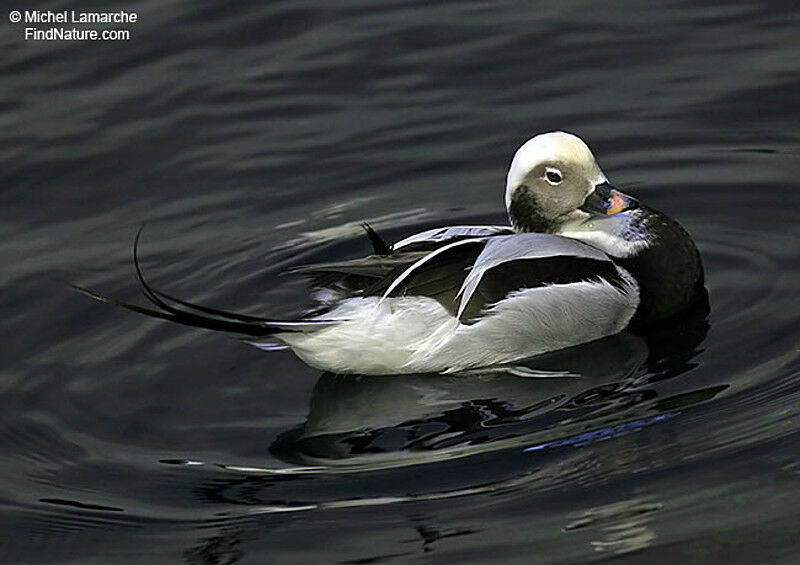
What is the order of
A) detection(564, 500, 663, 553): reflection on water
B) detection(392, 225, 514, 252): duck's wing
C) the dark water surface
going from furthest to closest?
detection(392, 225, 514, 252): duck's wing → the dark water surface → detection(564, 500, 663, 553): reflection on water

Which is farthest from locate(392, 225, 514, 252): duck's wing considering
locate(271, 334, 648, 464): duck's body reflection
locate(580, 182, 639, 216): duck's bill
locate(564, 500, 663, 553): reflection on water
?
locate(564, 500, 663, 553): reflection on water

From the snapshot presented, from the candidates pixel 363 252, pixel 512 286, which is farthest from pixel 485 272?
pixel 363 252

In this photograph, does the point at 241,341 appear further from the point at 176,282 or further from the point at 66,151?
the point at 66,151

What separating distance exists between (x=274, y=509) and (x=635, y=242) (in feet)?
5.86

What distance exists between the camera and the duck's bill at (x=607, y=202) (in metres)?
5.66

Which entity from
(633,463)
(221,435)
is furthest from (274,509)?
(633,463)

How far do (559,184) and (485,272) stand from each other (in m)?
0.51

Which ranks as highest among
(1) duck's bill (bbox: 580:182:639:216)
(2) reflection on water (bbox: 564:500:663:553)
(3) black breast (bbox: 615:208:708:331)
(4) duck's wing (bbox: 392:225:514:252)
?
(1) duck's bill (bbox: 580:182:639:216)

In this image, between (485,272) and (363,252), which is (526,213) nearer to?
(485,272)

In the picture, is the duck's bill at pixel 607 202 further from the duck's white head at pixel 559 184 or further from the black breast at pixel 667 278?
the black breast at pixel 667 278

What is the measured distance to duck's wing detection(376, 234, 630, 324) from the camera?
5.30 m

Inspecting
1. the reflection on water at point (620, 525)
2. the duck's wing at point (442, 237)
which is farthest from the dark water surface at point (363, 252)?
the duck's wing at point (442, 237)

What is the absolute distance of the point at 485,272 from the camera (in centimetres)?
536

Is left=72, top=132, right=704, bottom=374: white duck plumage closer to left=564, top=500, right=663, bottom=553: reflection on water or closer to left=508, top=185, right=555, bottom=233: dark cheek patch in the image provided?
left=508, top=185, right=555, bottom=233: dark cheek patch
